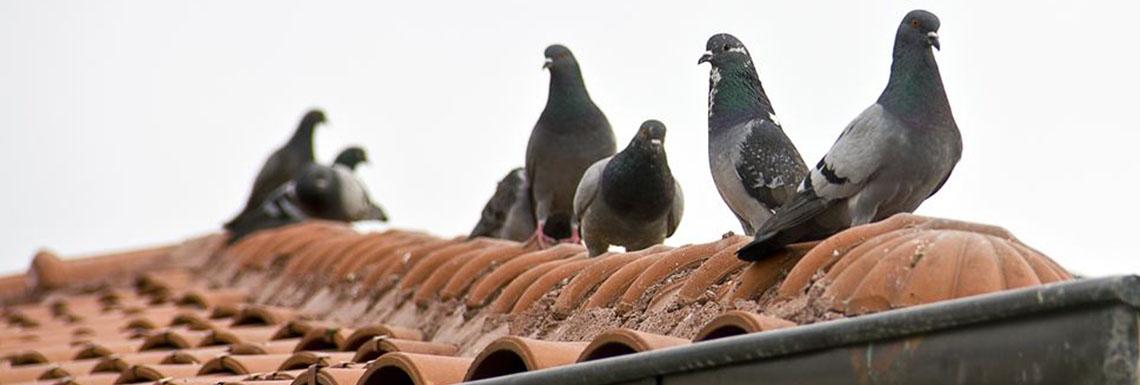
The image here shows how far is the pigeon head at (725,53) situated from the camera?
773 cm

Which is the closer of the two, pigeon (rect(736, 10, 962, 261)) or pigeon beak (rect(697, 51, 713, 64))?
pigeon (rect(736, 10, 962, 261))

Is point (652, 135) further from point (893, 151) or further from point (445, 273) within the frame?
point (893, 151)

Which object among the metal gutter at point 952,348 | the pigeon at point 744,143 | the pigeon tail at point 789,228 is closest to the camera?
the metal gutter at point 952,348

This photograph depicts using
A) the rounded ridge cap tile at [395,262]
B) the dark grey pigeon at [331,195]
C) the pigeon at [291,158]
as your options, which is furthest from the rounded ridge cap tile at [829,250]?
the pigeon at [291,158]

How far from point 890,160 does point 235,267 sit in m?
7.95

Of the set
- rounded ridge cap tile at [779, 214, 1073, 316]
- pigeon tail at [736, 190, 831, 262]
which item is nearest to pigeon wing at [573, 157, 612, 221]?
pigeon tail at [736, 190, 831, 262]

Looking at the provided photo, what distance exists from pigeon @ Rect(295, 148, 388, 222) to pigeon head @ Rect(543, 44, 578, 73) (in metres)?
5.51

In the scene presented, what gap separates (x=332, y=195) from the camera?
49.7 ft

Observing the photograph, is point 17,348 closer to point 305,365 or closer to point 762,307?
point 305,365

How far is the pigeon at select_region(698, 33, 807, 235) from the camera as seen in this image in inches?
292

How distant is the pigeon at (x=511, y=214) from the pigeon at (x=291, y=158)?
627 cm

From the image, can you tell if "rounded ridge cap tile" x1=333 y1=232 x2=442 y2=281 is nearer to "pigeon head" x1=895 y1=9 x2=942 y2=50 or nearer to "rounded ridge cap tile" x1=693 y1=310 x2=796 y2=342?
"pigeon head" x1=895 y1=9 x2=942 y2=50

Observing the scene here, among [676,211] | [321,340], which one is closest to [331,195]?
[676,211]

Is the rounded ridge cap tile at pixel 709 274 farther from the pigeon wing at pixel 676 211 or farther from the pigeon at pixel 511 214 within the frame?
the pigeon at pixel 511 214
